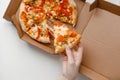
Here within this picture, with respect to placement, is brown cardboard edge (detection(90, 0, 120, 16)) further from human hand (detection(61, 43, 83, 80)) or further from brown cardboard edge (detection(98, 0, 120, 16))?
human hand (detection(61, 43, 83, 80))

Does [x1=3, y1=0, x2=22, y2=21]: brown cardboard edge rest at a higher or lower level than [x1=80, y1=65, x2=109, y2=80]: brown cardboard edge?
higher

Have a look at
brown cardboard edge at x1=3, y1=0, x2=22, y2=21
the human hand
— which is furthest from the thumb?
brown cardboard edge at x1=3, y1=0, x2=22, y2=21

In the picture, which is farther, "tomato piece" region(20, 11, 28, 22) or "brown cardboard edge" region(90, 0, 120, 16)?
"tomato piece" region(20, 11, 28, 22)

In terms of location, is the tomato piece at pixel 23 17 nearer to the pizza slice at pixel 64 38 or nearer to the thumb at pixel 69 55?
the pizza slice at pixel 64 38

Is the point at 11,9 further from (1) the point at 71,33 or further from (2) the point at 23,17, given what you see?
(1) the point at 71,33

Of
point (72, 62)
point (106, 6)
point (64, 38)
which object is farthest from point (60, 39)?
point (106, 6)

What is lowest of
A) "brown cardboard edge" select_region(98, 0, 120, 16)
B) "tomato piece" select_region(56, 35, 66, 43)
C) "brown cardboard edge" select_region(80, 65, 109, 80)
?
"brown cardboard edge" select_region(80, 65, 109, 80)
